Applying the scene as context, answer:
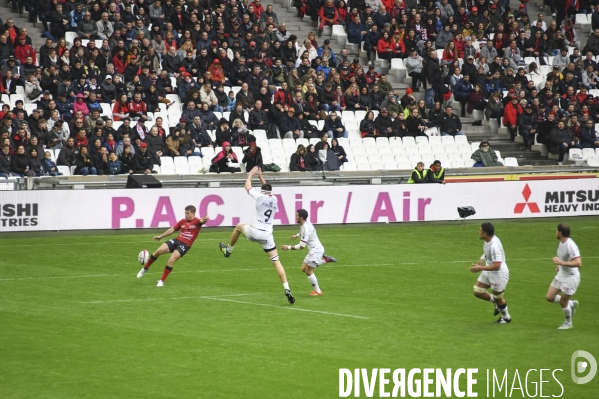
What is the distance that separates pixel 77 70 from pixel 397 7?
14.9 metres

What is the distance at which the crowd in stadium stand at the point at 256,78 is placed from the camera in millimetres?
30250

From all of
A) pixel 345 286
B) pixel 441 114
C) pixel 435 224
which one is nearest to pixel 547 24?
pixel 441 114

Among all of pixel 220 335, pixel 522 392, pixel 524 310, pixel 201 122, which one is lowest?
pixel 522 392

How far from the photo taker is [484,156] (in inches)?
1348

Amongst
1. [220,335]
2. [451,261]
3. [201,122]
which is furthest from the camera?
[201,122]

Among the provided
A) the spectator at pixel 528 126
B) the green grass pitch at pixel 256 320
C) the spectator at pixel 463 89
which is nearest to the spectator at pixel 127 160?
the green grass pitch at pixel 256 320

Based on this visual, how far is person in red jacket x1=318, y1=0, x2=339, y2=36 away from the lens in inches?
1548

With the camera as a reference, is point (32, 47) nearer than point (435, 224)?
No

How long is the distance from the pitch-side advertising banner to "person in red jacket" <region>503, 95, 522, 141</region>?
6.84 meters

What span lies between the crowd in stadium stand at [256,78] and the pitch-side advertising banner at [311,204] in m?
2.48

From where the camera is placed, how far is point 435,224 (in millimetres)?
29656

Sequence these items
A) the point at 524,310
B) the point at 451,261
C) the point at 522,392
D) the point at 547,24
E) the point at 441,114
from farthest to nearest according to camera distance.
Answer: the point at 547,24 → the point at 441,114 → the point at 451,261 → the point at 524,310 → the point at 522,392

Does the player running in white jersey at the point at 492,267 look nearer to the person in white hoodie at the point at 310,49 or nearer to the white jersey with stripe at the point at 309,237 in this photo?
the white jersey with stripe at the point at 309,237

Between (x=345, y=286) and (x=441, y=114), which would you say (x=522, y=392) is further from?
(x=441, y=114)
